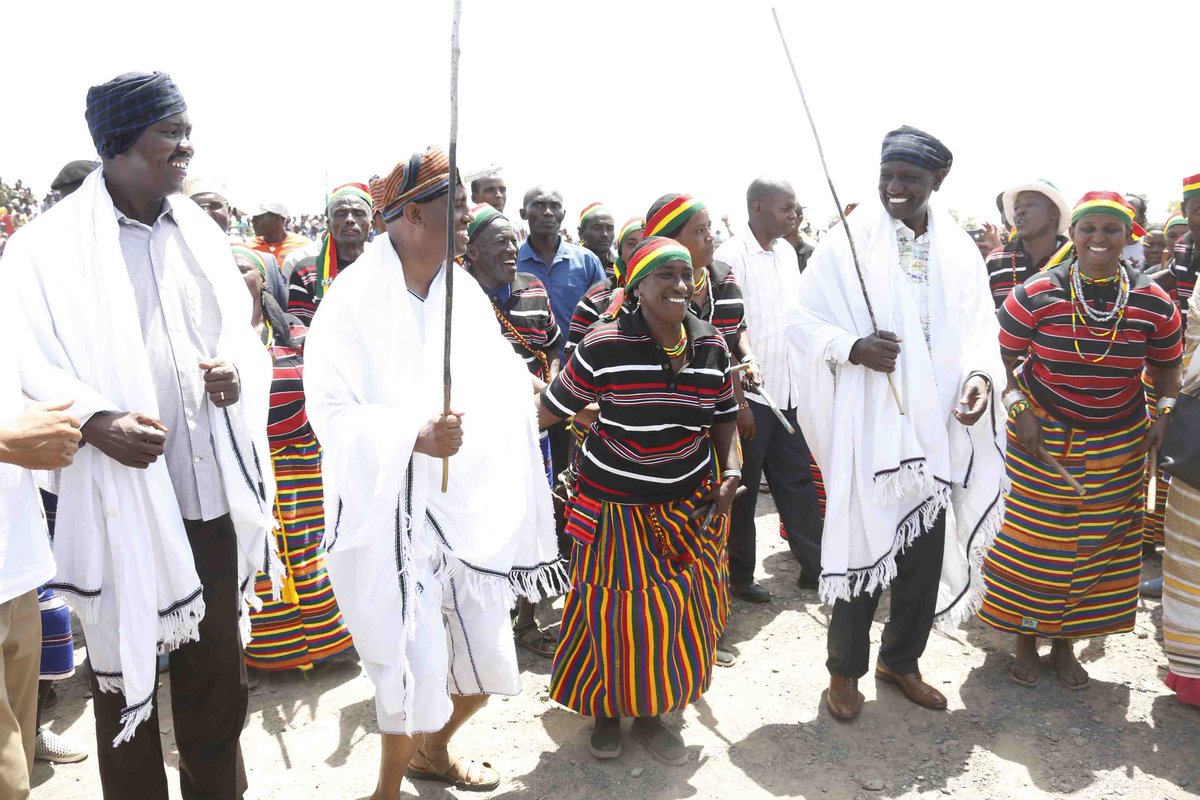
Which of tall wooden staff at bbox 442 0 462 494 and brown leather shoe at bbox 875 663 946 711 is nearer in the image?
tall wooden staff at bbox 442 0 462 494

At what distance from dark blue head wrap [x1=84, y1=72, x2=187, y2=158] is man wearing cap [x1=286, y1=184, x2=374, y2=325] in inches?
97.7

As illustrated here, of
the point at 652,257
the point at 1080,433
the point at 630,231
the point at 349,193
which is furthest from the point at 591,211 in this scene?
the point at 1080,433

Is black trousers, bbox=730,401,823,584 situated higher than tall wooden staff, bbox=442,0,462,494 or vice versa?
tall wooden staff, bbox=442,0,462,494

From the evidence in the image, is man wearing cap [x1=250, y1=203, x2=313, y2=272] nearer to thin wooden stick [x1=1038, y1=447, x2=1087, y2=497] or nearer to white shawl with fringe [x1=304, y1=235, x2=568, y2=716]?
white shawl with fringe [x1=304, y1=235, x2=568, y2=716]

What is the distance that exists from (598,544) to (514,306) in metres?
1.83

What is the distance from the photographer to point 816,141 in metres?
3.81

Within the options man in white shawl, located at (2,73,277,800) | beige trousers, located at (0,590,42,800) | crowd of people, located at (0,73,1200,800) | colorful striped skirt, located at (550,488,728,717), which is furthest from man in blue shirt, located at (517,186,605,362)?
beige trousers, located at (0,590,42,800)

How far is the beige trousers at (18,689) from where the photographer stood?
7.63ft

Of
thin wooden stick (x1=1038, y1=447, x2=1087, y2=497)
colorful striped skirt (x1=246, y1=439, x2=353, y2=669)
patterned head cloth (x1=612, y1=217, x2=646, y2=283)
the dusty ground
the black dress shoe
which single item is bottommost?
the dusty ground

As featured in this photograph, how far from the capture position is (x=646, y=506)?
3680 millimetres

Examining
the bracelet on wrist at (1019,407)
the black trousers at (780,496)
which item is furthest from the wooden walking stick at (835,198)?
the black trousers at (780,496)

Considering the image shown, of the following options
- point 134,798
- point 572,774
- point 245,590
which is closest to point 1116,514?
point 572,774

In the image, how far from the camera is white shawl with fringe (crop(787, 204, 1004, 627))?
3834mm

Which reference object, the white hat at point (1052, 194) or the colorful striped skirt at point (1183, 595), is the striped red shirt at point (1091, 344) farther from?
the white hat at point (1052, 194)
